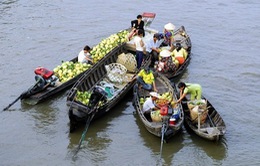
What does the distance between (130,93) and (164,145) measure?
318 centimetres

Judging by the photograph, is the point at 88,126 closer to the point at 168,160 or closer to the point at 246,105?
the point at 168,160

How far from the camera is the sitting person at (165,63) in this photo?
15.9 metres

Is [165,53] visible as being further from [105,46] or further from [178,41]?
[178,41]

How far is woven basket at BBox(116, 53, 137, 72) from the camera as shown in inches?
626

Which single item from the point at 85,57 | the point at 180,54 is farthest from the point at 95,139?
the point at 180,54

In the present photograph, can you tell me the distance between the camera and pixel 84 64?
1587cm

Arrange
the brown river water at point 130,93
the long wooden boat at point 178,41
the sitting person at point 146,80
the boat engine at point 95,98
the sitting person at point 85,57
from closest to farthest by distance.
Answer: the brown river water at point 130,93
the boat engine at point 95,98
the sitting person at point 146,80
the sitting person at point 85,57
the long wooden boat at point 178,41

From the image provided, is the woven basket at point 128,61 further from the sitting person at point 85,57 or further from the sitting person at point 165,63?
the sitting person at point 85,57

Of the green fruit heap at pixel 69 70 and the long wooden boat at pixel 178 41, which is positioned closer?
the green fruit heap at pixel 69 70

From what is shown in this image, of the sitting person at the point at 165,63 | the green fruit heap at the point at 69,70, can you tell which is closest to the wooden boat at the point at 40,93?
the green fruit heap at the point at 69,70

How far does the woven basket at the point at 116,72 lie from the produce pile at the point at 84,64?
0.84 meters

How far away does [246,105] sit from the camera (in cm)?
1495

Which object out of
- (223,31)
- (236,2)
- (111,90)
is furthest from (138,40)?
(236,2)

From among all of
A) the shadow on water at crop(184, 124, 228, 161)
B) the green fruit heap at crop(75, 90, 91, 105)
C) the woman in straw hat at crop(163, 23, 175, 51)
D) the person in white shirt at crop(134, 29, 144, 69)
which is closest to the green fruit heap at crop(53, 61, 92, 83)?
the person in white shirt at crop(134, 29, 144, 69)
